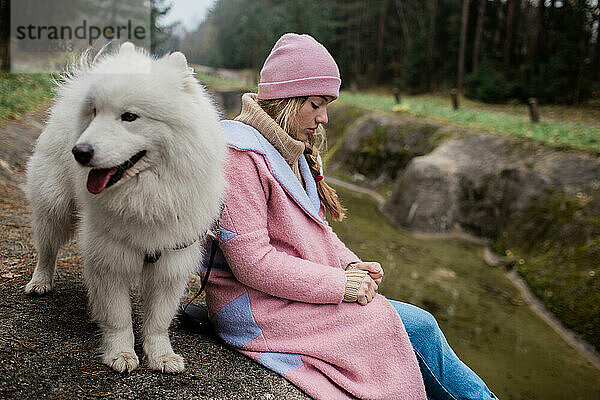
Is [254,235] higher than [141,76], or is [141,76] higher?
[141,76]

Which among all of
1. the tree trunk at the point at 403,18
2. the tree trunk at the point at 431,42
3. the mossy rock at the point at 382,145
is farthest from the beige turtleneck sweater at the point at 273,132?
the tree trunk at the point at 403,18

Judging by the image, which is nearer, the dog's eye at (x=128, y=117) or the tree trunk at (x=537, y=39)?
the dog's eye at (x=128, y=117)

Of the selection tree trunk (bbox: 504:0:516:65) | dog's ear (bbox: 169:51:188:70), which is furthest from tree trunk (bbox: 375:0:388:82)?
dog's ear (bbox: 169:51:188:70)

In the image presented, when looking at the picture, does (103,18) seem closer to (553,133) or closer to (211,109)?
(553,133)

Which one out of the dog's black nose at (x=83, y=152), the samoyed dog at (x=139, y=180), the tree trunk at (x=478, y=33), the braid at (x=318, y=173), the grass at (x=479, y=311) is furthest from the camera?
the tree trunk at (x=478, y=33)

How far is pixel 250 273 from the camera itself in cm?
200

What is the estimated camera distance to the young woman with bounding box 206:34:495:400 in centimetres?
201

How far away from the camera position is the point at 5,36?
11117 mm

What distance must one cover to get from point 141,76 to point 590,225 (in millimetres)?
6691

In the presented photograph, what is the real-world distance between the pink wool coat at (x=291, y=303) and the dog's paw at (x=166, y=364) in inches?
11.6

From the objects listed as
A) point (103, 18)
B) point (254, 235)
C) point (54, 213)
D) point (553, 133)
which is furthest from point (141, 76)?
point (103, 18)

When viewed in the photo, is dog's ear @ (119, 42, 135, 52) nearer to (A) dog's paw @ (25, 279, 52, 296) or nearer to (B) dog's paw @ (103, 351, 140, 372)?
(B) dog's paw @ (103, 351, 140, 372)

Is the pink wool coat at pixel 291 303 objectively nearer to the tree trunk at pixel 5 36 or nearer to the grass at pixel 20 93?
the grass at pixel 20 93

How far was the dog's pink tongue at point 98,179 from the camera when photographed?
5.50 feet
